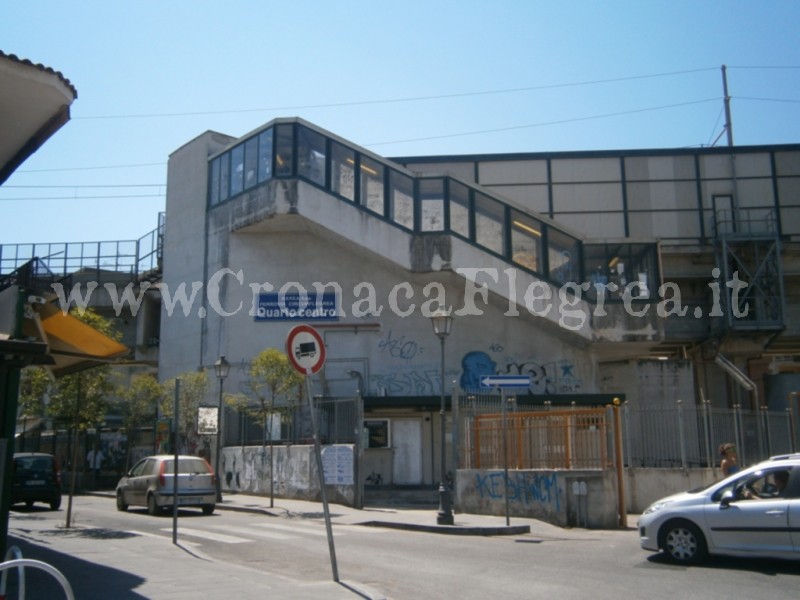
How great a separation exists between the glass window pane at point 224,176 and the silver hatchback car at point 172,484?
593 inches

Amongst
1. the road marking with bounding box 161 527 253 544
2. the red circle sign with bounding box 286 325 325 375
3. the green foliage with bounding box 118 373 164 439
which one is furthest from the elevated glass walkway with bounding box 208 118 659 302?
the red circle sign with bounding box 286 325 325 375

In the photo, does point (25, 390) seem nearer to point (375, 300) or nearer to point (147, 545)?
point (147, 545)

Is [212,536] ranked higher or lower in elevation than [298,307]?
lower

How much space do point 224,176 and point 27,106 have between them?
24165mm

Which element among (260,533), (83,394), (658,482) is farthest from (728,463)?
(83,394)

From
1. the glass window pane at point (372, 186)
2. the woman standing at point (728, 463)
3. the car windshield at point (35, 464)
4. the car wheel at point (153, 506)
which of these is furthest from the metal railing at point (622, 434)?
the car windshield at point (35, 464)

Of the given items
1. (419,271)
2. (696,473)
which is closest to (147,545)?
(696,473)

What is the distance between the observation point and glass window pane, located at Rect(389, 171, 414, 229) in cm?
3059

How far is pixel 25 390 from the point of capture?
1844 cm

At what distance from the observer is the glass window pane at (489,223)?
100 feet

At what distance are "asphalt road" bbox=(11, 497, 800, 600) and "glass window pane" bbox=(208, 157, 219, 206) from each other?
1837 centimetres

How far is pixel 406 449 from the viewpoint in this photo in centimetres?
2928

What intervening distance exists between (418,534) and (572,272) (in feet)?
53.4

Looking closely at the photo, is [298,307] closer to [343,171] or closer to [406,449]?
[343,171]
